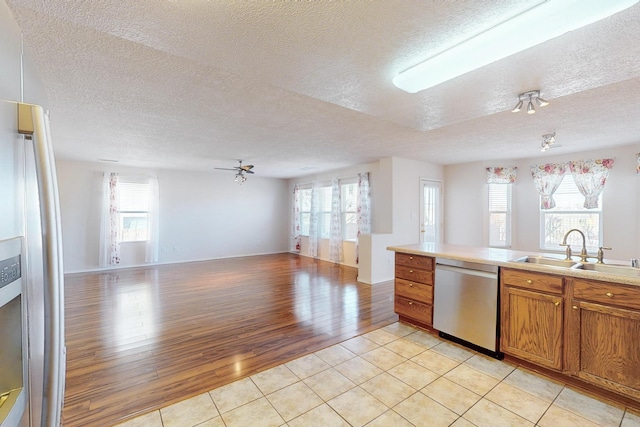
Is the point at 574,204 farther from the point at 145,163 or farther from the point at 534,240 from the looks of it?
the point at 145,163

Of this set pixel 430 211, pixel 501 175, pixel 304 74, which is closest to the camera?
pixel 304 74

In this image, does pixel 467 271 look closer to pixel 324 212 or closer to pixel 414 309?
pixel 414 309

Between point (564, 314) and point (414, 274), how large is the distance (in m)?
1.30

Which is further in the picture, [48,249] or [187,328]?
[187,328]

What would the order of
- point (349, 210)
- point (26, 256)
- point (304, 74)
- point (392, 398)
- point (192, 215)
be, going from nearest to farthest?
point (26, 256) → point (304, 74) → point (392, 398) → point (349, 210) → point (192, 215)

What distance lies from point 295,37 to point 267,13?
0.22 m

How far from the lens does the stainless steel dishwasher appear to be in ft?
8.31

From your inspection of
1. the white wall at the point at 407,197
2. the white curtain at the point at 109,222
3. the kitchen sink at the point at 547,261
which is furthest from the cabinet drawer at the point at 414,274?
the white curtain at the point at 109,222

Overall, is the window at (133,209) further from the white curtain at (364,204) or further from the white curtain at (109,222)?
the white curtain at (364,204)

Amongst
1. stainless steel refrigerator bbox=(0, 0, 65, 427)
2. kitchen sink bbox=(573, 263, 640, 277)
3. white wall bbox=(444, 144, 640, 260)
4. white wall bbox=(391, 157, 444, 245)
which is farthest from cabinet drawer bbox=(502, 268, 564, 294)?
white wall bbox=(444, 144, 640, 260)

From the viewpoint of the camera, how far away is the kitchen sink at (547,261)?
2457mm

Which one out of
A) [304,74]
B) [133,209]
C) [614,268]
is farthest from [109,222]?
[614,268]

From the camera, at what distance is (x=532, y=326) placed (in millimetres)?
2301

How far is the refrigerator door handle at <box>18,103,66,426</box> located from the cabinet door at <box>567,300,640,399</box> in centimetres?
287
